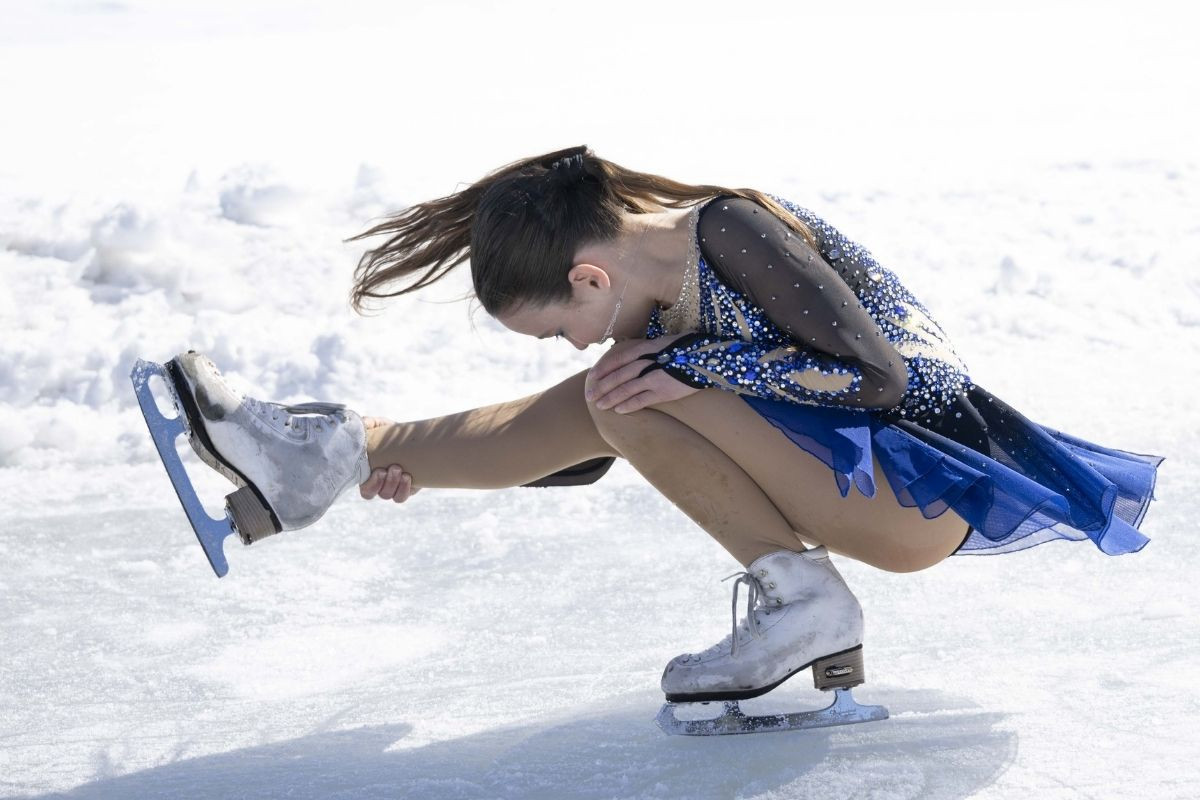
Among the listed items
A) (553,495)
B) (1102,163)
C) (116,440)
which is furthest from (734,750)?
(1102,163)

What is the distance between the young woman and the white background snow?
25cm

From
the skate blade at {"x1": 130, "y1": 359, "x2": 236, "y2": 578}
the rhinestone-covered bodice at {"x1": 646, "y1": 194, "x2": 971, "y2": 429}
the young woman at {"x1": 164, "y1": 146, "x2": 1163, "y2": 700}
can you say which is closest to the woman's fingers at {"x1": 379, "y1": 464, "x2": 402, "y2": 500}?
the young woman at {"x1": 164, "y1": 146, "x2": 1163, "y2": 700}

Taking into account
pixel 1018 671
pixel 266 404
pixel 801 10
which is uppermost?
pixel 801 10

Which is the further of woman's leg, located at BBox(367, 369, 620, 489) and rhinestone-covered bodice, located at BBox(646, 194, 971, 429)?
woman's leg, located at BBox(367, 369, 620, 489)

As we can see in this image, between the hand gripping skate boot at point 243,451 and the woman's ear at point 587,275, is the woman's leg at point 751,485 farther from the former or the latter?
the hand gripping skate boot at point 243,451

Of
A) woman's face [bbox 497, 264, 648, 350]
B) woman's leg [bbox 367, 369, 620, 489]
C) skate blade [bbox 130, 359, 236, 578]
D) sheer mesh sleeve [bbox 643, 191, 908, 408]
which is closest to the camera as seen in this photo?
sheer mesh sleeve [bbox 643, 191, 908, 408]

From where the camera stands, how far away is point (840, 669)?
1.88 metres

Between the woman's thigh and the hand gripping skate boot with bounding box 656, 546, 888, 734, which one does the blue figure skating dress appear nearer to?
the woman's thigh

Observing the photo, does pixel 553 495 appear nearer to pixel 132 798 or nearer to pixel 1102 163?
pixel 132 798

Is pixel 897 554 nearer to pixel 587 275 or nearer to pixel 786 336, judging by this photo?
pixel 786 336

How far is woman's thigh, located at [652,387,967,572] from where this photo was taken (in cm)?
188

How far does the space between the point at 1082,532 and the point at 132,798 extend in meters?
1.37

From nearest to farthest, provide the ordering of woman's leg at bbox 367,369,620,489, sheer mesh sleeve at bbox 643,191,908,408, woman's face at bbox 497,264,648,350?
1. sheer mesh sleeve at bbox 643,191,908,408
2. woman's face at bbox 497,264,648,350
3. woman's leg at bbox 367,369,620,489

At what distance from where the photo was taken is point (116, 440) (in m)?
3.77
